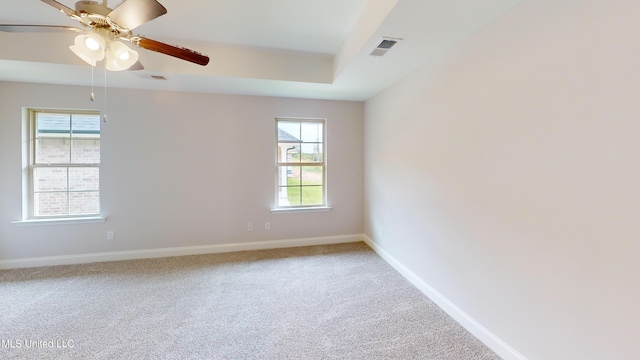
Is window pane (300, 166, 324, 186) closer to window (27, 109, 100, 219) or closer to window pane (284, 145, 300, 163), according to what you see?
window pane (284, 145, 300, 163)

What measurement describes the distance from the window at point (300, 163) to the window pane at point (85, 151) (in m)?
2.46

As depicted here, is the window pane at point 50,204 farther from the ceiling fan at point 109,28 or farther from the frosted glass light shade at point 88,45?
the frosted glass light shade at point 88,45

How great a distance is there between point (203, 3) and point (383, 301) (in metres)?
3.19

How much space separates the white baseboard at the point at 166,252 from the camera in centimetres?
318

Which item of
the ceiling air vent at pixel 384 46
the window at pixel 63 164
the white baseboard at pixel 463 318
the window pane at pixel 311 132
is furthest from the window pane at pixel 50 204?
the white baseboard at pixel 463 318

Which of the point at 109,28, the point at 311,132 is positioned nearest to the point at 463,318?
the point at 311,132

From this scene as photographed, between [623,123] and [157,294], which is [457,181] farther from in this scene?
[157,294]

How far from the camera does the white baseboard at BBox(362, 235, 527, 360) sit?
1.73 m

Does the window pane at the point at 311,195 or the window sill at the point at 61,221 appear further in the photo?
the window pane at the point at 311,195

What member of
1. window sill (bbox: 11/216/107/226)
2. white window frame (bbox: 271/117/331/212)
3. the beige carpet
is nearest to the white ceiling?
white window frame (bbox: 271/117/331/212)

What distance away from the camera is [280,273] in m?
3.04

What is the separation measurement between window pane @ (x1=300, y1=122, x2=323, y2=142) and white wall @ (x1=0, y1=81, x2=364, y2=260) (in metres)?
0.19

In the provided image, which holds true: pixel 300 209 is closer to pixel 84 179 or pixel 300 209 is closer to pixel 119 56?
pixel 119 56

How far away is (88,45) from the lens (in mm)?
1587
